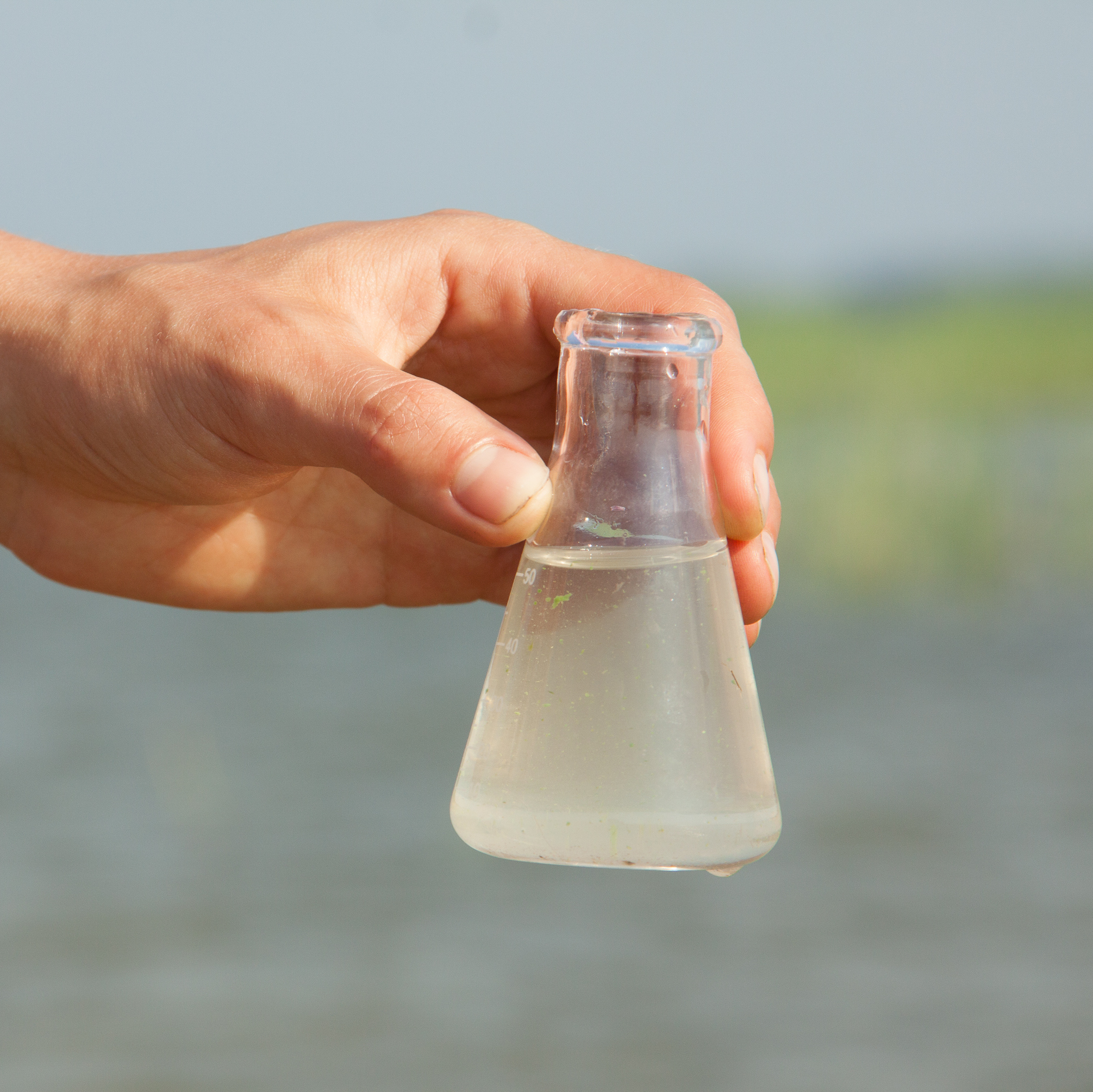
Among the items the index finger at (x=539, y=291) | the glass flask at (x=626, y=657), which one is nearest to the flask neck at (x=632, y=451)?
the glass flask at (x=626, y=657)

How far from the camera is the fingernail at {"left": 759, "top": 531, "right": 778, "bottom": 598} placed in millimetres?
2291

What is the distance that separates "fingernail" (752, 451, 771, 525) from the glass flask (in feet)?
1.08

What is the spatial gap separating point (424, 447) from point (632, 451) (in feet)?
0.94

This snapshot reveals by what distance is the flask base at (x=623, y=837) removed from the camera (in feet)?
5.42

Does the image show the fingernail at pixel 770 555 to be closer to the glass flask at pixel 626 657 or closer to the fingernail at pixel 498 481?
the glass flask at pixel 626 657

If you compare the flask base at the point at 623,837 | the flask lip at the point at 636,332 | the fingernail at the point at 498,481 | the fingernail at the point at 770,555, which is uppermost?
the flask lip at the point at 636,332

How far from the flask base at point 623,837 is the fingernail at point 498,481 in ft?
1.30

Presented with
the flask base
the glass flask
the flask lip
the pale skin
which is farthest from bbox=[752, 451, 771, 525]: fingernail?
the flask base

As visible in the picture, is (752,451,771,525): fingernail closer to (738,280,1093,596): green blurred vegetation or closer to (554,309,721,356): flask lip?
(554,309,721,356): flask lip

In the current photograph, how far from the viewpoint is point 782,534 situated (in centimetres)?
1227

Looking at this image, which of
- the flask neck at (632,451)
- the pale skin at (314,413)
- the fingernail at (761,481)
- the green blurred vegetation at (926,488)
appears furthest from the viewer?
the green blurred vegetation at (926,488)

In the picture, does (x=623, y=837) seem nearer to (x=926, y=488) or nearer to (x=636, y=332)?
(x=636, y=332)

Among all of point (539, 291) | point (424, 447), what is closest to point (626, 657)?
point (424, 447)

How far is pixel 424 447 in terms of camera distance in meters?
1.82
